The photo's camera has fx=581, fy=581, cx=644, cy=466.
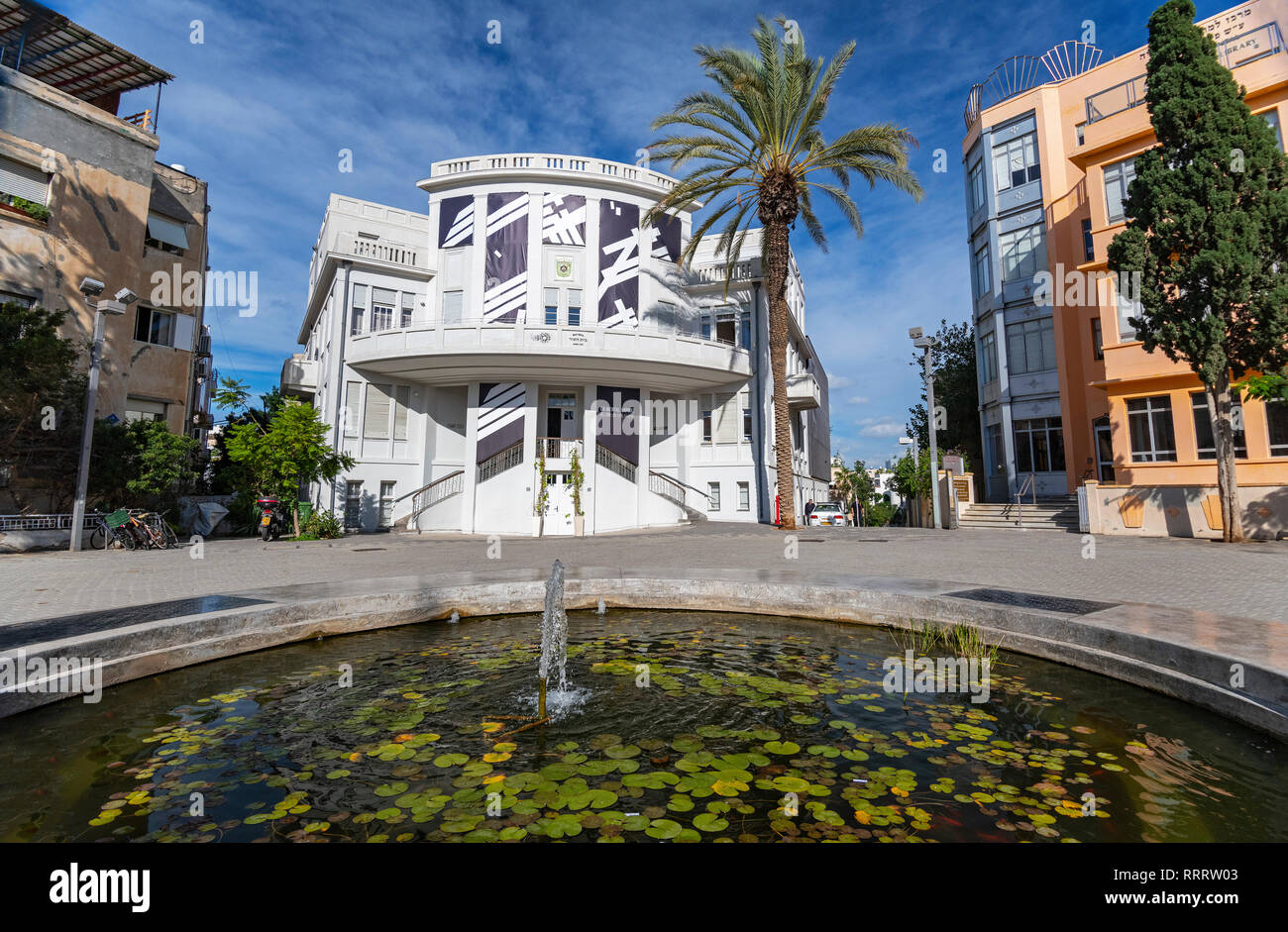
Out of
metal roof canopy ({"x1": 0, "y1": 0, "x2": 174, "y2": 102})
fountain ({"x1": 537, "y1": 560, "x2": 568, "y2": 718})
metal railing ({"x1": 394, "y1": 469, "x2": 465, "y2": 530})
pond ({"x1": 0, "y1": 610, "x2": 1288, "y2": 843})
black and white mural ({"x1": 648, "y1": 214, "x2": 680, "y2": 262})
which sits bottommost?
pond ({"x1": 0, "y1": 610, "x2": 1288, "y2": 843})

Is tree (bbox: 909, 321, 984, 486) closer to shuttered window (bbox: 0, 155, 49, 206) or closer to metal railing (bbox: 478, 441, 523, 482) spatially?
metal railing (bbox: 478, 441, 523, 482)

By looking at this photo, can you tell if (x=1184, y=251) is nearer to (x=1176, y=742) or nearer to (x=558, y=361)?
(x=1176, y=742)

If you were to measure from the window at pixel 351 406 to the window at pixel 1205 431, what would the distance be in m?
29.2

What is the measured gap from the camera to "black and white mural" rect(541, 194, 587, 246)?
80.3 ft

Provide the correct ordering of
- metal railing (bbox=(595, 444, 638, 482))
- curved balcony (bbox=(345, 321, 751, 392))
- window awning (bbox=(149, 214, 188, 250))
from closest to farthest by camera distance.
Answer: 1. curved balcony (bbox=(345, 321, 751, 392))
2. window awning (bbox=(149, 214, 188, 250))
3. metal railing (bbox=(595, 444, 638, 482))

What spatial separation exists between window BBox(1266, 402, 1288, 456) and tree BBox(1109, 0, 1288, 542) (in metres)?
1.79

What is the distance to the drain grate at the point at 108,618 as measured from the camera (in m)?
5.37

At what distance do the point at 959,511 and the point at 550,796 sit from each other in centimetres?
2347

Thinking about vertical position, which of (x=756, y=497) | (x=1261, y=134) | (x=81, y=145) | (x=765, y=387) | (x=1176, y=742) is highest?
(x=81, y=145)

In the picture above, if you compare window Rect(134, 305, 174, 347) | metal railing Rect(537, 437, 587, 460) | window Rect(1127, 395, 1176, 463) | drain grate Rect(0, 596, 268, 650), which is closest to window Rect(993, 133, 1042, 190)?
window Rect(1127, 395, 1176, 463)

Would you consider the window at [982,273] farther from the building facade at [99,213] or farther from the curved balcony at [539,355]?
the building facade at [99,213]

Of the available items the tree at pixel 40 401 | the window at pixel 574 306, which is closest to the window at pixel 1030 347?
the window at pixel 574 306

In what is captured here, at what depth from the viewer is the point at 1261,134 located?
14.7 meters
